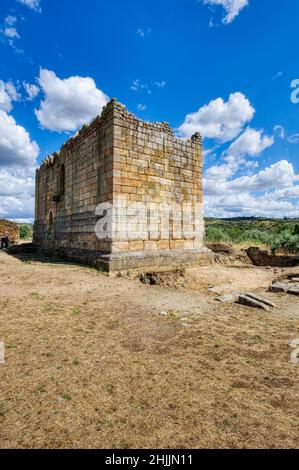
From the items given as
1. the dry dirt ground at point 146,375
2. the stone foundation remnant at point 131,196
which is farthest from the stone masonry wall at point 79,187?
the dry dirt ground at point 146,375

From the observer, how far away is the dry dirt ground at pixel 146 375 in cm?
212

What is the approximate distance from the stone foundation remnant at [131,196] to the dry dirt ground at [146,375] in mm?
4490

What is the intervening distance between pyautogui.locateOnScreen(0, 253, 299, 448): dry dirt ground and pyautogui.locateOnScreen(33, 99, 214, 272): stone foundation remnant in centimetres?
449

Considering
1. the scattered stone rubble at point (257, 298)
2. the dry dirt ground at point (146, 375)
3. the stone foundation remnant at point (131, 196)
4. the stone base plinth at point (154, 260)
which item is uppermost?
the stone foundation remnant at point (131, 196)

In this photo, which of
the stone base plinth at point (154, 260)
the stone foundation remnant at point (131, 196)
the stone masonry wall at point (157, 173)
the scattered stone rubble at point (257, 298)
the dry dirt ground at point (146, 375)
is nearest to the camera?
the dry dirt ground at point (146, 375)

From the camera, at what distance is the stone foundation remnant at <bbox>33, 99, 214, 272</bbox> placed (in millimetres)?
9867

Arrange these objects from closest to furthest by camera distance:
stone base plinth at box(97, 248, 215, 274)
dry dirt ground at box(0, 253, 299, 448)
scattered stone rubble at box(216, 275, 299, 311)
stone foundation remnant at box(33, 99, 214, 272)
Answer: dry dirt ground at box(0, 253, 299, 448) < scattered stone rubble at box(216, 275, 299, 311) < stone base plinth at box(97, 248, 215, 274) < stone foundation remnant at box(33, 99, 214, 272)

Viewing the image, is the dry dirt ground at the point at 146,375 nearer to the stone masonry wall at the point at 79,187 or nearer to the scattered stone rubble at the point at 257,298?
the scattered stone rubble at the point at 257,298

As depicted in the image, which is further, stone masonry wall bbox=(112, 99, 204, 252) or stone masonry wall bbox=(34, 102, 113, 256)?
stone masonry wall bbox=(34, 102, 113, 256)

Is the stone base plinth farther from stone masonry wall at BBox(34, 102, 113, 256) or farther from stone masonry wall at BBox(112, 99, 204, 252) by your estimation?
stone masonry wall at BBox(34, 102, 113, 256)

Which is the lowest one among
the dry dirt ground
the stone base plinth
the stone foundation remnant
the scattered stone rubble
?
the dry dirt ground

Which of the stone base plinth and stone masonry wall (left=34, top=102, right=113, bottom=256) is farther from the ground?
stone masonry wall (left=34, top=102, right=113, bottom=256)

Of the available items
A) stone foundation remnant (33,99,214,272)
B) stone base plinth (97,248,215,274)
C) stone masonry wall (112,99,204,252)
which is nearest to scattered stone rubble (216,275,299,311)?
stone base plinth (97,248,215,274)

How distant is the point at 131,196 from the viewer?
1020 cm
